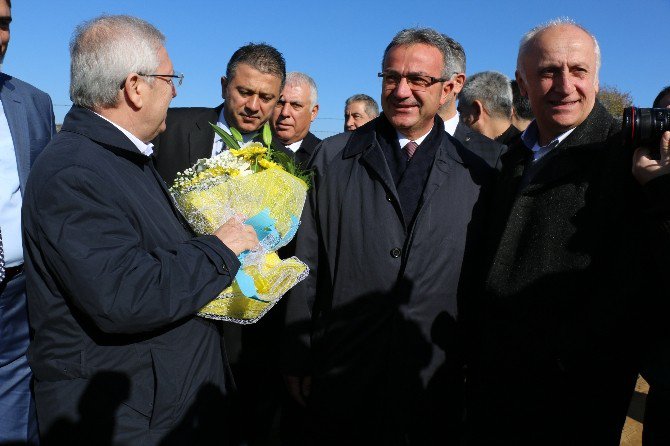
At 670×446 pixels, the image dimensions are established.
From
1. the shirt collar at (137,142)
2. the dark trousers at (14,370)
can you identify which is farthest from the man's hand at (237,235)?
the dark trousers at (14,370)

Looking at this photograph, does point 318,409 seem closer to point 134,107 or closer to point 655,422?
point 655,422

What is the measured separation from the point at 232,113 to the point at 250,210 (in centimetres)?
185

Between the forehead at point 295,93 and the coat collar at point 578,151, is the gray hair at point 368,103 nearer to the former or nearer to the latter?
the forehead at point 295,93

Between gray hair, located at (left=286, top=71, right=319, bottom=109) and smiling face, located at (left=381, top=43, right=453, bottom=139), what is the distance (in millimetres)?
2939

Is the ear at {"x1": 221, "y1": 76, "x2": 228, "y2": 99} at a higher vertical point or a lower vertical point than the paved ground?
higher

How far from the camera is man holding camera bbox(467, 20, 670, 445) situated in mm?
2145

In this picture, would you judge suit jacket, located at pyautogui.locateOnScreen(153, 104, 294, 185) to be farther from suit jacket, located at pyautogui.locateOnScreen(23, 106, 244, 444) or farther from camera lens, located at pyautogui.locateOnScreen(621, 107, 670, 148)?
camera lens, located at pyautogui.locateOnScreen(621, 107, 670, 148)

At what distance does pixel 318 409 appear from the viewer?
112 inches

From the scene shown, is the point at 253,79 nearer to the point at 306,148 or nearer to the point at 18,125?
the point at 18,125

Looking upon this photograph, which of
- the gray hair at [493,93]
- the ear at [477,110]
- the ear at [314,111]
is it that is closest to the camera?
the gray hair at [493,93]

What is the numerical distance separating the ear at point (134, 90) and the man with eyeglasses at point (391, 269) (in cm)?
106

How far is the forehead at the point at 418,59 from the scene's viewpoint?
2863 mm

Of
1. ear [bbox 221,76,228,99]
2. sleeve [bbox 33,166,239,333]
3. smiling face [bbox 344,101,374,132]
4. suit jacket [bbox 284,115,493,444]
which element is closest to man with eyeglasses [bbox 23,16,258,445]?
sleeve [bbox 33,166,239,333]

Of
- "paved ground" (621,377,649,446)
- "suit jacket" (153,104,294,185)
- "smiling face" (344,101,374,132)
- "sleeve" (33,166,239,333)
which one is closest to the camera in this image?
"sleeve" (33,166,239,333)
